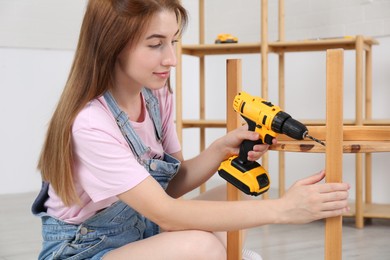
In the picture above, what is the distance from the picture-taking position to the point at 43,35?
13.4 ft

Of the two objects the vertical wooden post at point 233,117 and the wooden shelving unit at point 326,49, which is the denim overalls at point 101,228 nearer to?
the vertical wooden post at point 233,117

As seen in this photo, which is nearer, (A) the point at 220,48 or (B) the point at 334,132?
(B) the point at 334,132

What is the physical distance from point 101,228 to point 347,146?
0.68m

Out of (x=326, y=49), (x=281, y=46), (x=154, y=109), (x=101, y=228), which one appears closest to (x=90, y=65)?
(x=154, y=109)

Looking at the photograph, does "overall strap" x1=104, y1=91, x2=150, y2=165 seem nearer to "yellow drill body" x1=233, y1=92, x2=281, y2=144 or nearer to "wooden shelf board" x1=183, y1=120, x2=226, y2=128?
"yellow drill body" x1=233, y1=92, x2=281, y2=144

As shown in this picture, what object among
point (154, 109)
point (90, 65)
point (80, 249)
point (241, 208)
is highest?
point (90, 65)

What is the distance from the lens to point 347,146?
47.6 inches

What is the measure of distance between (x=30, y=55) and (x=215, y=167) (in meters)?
A: 2.73

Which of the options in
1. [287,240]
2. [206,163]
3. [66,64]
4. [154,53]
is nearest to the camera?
[154,53]

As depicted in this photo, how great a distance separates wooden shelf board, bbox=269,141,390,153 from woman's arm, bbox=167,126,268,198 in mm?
193

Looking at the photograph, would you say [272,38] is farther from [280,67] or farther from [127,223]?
[127,223]

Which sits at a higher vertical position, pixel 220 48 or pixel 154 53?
pixel 220 48

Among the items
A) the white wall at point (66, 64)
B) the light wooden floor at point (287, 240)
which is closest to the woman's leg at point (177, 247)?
the light wooden floor at point (287, 240)

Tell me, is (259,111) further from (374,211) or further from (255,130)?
(374,211)
